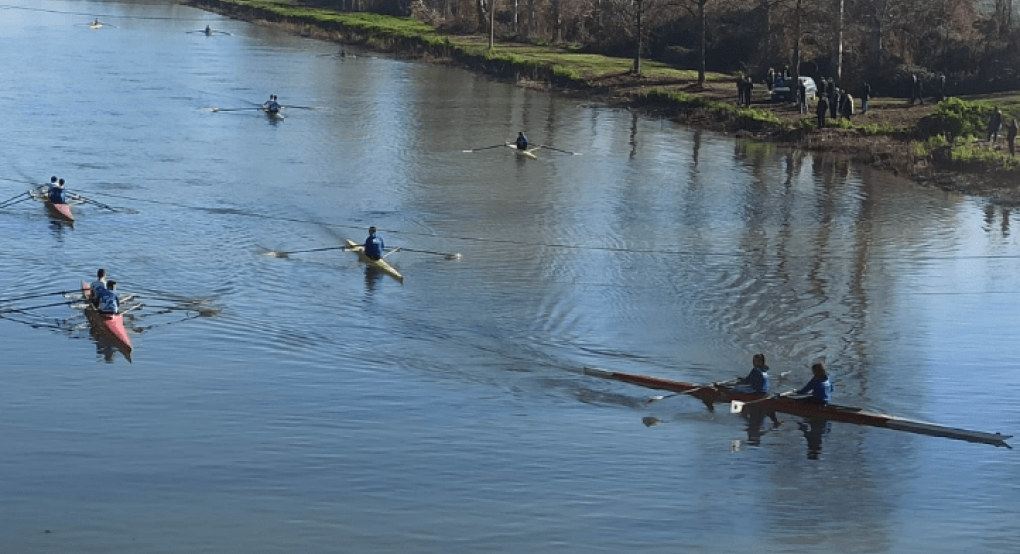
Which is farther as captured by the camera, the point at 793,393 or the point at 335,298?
the point at 335,298

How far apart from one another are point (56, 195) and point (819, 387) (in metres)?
20.1

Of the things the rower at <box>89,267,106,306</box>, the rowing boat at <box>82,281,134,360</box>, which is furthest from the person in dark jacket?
the rowing boat at <box>82,281,134,360</box>

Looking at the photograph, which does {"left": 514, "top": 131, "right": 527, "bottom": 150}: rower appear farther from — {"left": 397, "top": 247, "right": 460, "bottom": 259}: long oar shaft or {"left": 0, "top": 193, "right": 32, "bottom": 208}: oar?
{"left": 0, "top": 193, "right": 32, "bottom": 208}: oar

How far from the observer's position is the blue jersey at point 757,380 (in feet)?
68.1

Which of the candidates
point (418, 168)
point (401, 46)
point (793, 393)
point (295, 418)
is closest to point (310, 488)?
point (295, 418)

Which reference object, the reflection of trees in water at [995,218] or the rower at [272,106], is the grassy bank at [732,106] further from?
the rower at [272,106]

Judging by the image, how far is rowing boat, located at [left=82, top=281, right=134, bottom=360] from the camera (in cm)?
2331

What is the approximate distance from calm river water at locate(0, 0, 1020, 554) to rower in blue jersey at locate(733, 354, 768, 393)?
1.88ft

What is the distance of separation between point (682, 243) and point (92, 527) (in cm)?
1836

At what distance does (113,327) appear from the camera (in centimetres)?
2358

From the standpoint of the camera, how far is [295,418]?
20266mm

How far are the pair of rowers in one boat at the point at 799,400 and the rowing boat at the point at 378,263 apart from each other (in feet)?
25.1

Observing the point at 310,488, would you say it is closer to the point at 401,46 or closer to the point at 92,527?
the point at 92,527

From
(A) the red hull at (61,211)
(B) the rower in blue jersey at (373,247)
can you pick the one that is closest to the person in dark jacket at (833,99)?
(B) the rower in blue jersey at (373,247)
